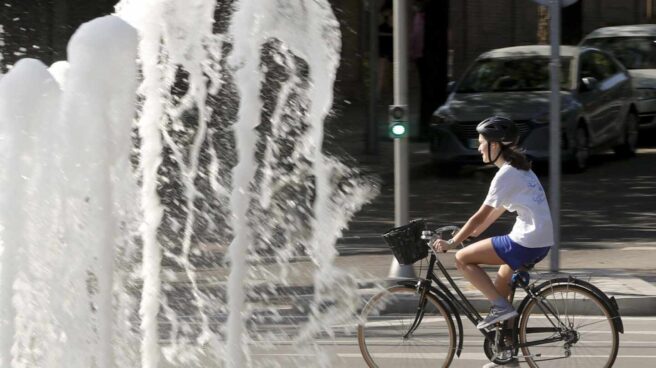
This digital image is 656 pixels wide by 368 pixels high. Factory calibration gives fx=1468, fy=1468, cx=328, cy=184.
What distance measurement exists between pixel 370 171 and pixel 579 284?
1178cm

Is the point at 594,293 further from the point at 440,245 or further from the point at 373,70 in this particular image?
the point at 373,70

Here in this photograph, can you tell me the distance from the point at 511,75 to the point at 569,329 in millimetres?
11979

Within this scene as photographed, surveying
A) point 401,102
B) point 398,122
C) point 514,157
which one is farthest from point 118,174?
point 401,102

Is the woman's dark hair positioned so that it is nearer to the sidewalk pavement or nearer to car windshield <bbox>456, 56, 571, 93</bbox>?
the sidewalk pavement

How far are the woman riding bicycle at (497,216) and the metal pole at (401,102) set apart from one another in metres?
3.38

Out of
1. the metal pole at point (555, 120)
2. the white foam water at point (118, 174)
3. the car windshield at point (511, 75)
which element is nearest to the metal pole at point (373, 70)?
the car windshield at point (511, 75)

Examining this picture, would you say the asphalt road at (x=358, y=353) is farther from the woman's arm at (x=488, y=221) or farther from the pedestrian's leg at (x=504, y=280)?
the woman's arm at (x=488, y=221)

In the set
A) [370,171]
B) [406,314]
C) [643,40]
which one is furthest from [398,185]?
[643,40]

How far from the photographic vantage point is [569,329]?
8.48 metres

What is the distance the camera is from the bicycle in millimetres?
8391

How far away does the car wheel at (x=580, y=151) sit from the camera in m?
19.6

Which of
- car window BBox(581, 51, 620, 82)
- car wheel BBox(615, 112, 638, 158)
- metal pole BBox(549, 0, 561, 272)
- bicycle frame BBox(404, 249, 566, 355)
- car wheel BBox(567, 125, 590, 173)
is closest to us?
bicycle frame BBox(404, 249, 566, 355)

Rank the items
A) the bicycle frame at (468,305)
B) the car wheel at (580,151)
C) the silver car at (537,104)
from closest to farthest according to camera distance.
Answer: the bicycle frame at (468,305), the silver car at (537,104), the car wheel at (580,151)

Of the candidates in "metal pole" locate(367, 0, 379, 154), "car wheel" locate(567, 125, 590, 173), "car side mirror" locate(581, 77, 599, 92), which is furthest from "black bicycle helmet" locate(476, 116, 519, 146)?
"metal pole" locate(367, 0, 379, 154)
